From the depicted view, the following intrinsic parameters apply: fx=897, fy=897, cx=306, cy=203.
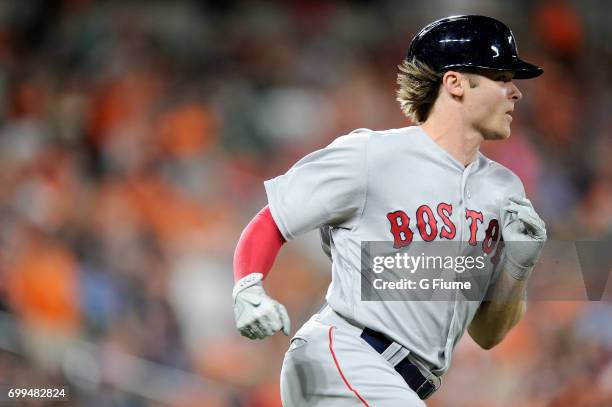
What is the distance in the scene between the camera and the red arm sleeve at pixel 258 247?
200 centimetres

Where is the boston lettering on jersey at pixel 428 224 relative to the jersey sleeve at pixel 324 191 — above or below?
below

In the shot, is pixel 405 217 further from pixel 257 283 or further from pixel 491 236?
pixel 257 283

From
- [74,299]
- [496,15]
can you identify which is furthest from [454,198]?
[496,15]

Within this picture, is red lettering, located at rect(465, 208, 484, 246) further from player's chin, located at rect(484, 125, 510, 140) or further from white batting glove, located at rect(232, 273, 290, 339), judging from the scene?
white batting glove, located at rect(232, 273, 290, 339)

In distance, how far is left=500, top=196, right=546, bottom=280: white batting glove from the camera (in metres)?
2.05

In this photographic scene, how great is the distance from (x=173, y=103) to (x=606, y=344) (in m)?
3.11

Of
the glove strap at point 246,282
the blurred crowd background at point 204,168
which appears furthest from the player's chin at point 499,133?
the blurred crowd background at point 204,168

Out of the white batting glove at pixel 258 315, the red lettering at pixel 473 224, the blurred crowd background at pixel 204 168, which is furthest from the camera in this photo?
the blurred crowd background at pixel 204 168

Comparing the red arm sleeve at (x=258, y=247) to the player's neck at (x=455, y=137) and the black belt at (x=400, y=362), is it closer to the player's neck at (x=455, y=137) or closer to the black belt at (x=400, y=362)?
the black belt at (x=400, y=362)

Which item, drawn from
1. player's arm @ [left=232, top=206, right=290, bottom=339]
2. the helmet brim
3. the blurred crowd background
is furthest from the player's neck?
the blurred crowd background

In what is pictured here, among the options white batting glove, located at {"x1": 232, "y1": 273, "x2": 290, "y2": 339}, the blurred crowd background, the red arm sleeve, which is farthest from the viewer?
the blurred crowd background

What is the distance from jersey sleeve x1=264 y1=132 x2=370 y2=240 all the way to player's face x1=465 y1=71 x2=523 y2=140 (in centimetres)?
27

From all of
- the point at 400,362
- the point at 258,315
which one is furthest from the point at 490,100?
the point at 258,315

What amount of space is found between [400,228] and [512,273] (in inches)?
12.5
